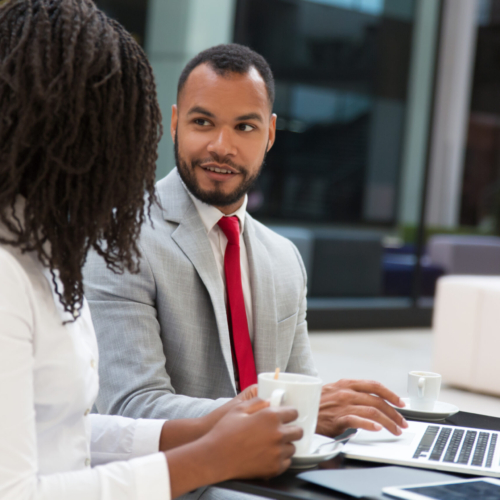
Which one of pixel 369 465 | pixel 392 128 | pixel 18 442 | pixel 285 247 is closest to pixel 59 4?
pixel 18 442

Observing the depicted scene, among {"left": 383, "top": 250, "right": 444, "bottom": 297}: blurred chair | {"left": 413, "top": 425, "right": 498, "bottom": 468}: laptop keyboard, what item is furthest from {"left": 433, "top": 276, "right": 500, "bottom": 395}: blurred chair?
{"left": 413, "top": 425, "right": 498, "bottom": 468}: laptop keyboard

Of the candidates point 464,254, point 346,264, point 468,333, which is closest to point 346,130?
point 346,264

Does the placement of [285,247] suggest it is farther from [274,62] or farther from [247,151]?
[274,62]

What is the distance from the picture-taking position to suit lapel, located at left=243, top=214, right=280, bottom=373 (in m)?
1.54

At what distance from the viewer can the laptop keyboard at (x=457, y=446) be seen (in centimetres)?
99

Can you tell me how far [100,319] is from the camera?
1.35 metres

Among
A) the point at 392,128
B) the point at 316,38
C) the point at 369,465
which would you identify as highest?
the point at 316,38

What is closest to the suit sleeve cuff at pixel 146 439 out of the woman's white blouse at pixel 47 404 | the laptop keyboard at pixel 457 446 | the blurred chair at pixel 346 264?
the woman's white blouse at pixel 47 404

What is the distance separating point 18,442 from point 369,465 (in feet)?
1.55

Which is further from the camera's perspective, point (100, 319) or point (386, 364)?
point (386, 364)

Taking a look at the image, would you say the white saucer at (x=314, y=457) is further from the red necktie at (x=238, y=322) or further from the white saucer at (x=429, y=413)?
the red necktie at (x=238, y=322)

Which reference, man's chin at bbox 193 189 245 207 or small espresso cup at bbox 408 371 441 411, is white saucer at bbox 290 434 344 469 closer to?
small espresso cup at bbox 408 371 441 411

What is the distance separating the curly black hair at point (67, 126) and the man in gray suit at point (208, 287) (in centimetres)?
43

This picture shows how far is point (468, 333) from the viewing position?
407 cm
